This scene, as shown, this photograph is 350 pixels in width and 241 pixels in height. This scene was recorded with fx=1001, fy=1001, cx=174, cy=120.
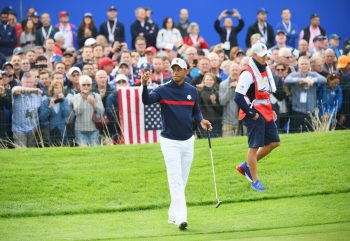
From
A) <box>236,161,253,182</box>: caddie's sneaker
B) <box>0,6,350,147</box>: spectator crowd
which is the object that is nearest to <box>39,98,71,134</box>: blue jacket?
<box>0,6,350,147</box>: spectator crowd

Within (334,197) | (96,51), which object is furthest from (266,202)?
(96,51)

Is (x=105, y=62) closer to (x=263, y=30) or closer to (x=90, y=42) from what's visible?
(x=90, y=42)

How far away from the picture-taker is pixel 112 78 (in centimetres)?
2269

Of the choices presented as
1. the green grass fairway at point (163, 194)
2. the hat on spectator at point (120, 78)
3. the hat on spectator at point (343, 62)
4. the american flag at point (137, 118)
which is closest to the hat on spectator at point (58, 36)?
the hat on spectator at point (120, 78)

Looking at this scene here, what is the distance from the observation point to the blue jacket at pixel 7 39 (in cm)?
2569

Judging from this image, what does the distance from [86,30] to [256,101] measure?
11.5 metres

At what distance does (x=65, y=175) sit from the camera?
59.0 feet

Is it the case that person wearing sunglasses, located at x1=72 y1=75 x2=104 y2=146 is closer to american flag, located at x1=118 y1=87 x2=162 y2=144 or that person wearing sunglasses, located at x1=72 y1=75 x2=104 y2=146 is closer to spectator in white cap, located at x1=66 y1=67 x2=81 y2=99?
american flag, located at x1=118 y1=87 x2=162 y2=144

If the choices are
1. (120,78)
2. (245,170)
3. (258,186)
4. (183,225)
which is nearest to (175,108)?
(183,225)

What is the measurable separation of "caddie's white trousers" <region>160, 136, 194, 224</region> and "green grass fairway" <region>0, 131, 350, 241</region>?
33 cm

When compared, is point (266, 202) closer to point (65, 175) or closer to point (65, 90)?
point (65, 175)

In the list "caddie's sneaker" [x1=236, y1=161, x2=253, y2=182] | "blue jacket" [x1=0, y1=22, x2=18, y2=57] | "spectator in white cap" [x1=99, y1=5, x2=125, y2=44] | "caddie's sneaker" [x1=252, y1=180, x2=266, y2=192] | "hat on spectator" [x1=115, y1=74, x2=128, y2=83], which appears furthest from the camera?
"spectator in white cap" [x1=99, y1=5, x2=125, y2=44]

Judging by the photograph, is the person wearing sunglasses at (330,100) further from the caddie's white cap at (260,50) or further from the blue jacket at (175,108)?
the blue jacket at (175,108)

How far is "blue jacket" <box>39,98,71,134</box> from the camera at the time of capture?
19.8 m
